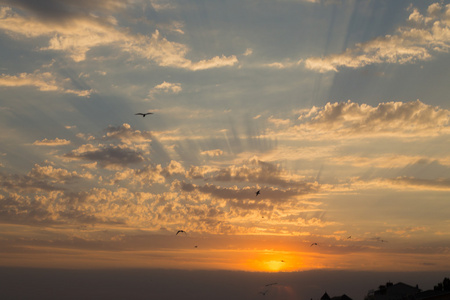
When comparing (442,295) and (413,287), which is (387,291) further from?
(442,295)

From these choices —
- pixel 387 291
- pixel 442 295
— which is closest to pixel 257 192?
pixel 442 295

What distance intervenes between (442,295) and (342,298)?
184 ft

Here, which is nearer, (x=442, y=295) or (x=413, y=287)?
(x=442, y=295)

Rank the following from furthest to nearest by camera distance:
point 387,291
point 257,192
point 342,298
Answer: point 342,298, point 387,291, point 257,192

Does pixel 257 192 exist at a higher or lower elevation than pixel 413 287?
higher

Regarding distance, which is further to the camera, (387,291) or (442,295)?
(387,291)

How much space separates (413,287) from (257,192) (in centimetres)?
8635

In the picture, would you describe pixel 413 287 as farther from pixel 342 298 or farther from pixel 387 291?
pixel 342 298

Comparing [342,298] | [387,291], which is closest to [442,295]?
[387,291]

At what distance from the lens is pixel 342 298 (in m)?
169

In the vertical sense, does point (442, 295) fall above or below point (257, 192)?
below

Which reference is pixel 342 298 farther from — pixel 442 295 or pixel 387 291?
pixel 442 295

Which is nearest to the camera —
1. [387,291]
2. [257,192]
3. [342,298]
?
[257,192]

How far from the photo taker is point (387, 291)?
6196 inches
